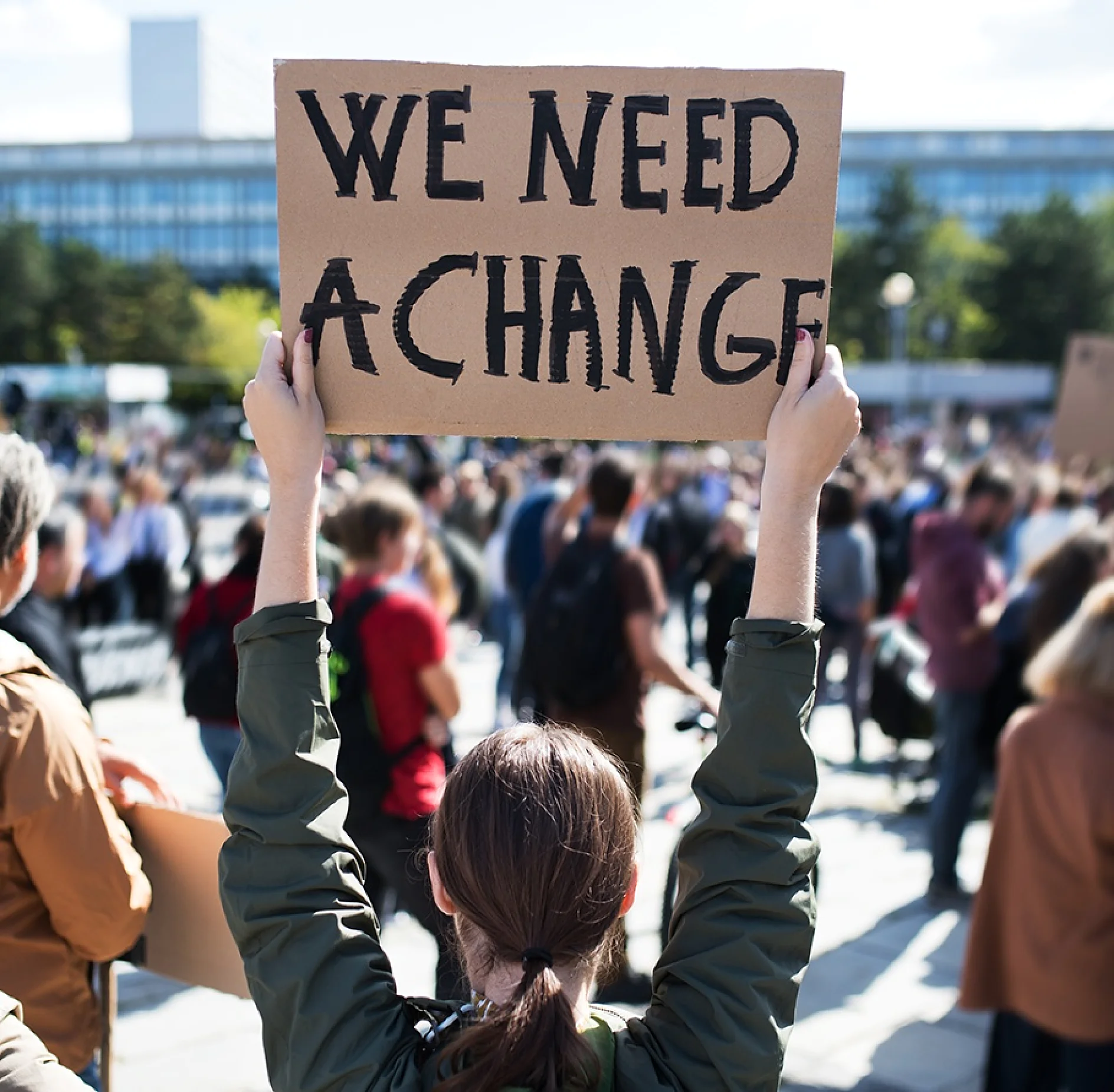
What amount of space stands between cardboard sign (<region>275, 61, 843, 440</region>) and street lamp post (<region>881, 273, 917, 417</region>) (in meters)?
24.9

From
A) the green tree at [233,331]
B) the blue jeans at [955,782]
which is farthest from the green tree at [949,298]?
the blue jeans at [955,782]

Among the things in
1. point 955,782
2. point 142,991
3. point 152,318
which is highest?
point 152,318

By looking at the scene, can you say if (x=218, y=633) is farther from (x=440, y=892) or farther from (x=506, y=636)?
(x=506, y=636)

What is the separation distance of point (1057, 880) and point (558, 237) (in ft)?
7.29

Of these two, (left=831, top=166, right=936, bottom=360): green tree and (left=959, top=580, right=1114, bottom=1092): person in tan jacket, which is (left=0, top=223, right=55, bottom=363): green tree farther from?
(left=959, top=580, right=1114, bottom=1092): person in tan jacket

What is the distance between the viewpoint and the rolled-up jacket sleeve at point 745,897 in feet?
4.56

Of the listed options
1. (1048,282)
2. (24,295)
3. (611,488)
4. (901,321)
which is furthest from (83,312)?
(611,488)

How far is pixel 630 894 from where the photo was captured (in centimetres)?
150

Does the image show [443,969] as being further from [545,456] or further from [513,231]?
[545,456]

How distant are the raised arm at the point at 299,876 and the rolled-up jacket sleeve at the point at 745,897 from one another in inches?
11.4

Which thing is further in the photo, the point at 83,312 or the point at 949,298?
the point at 83,312

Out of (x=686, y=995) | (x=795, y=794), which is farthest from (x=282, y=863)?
(x=795, y=794)

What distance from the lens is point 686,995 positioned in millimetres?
1424

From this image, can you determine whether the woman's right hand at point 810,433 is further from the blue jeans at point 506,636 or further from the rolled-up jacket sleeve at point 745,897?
the blue jeans at point 506,636
